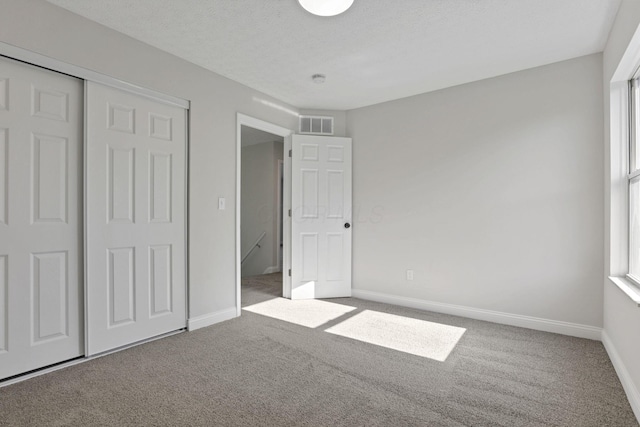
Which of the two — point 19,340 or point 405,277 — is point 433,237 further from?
point 19,340

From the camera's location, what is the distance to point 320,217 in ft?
14.4

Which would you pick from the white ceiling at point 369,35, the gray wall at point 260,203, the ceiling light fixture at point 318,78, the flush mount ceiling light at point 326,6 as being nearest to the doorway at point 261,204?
the gray wall at point 260,203

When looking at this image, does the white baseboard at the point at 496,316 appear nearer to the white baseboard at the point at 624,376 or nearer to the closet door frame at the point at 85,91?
→ the white baseboard at the point at 624,376

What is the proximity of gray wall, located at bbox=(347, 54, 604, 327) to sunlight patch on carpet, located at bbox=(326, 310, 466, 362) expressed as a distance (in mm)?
581

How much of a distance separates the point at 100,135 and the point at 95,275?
1.06m

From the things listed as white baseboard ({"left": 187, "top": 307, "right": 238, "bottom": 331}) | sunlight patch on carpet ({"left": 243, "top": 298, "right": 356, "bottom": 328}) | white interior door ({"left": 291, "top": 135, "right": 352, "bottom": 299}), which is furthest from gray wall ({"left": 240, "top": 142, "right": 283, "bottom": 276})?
white baseboard ({"left": 187, "top": 307, "right": 238, "bottom": 331})

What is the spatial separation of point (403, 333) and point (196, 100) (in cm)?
292

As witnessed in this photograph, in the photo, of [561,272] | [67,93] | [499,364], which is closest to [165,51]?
[67,93]

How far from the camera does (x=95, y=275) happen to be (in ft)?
8.25

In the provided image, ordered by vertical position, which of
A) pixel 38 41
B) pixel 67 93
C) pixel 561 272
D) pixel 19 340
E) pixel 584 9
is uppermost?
pixel 584 9

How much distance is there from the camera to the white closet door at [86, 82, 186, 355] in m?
2.52

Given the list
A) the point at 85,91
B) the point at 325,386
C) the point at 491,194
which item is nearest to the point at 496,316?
the point at 491,194

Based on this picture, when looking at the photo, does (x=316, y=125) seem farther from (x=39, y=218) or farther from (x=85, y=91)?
(x=39, y=218)

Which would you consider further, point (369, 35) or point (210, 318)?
point (210, 318)
